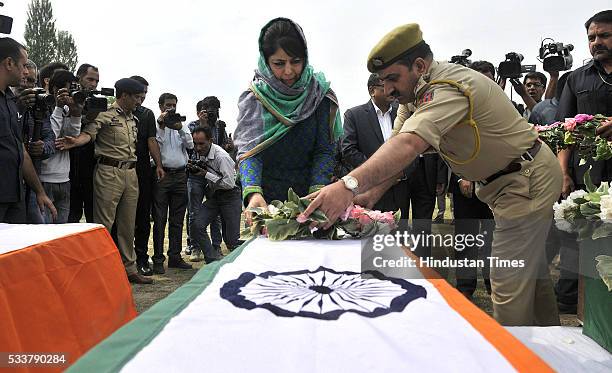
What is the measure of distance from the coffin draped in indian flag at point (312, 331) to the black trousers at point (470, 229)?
1.53 m

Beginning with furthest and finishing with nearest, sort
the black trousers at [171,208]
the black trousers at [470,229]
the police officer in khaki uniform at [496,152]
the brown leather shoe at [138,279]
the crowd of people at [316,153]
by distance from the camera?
1. the black trousers at [171,208]
2. the brown leather shoe at [138,279]
3. the black trousers at [470,229]
4. the crowd of people at [316,153]
5. the police officer in khaki uniform at [496,152]

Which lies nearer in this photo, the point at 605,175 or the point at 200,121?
the point at 605,175

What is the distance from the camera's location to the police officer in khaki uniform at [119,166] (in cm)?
419

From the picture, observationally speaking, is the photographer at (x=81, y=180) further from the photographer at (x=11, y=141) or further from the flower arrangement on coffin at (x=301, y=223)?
the flower arrangement on coffin at (x=301, y=223)

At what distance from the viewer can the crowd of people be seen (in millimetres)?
1914

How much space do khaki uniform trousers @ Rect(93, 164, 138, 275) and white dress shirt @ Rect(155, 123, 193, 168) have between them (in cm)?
67

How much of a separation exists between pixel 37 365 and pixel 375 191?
1502 millimetres

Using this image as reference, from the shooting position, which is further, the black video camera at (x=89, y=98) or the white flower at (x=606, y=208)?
the black video camera at (x=89, y=98)

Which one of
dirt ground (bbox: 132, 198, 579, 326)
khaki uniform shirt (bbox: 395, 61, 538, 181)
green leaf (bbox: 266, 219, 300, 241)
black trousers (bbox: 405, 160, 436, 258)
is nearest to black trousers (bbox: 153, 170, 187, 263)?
dirt ground (bbox: 132, 198, 579, 326)

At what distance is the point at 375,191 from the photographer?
234 cm

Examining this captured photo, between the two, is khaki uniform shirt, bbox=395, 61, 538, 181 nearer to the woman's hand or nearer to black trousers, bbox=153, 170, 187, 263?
the woman's hand

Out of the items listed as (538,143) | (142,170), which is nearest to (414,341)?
(538,143)

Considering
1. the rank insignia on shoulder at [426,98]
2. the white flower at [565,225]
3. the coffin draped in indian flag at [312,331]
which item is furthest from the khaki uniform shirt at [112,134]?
the white flower at [565,225]

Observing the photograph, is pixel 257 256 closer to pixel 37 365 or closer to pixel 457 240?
pixel 37 365
